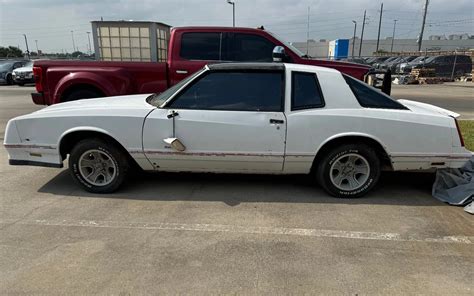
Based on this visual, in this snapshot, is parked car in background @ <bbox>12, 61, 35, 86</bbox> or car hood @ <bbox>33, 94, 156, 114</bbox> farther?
parked car in background @ <bbox>12, 61, 35, 86</bbox>

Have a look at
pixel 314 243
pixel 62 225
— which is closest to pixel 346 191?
pixel 314 243

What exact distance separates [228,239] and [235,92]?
5.58 ft

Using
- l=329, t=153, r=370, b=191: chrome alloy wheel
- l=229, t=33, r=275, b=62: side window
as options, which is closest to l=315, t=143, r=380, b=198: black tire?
l=329, t=153, r=370, b=191: chrome alloy wheel

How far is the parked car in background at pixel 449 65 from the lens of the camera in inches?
1038

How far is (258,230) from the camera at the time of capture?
3.28 meters

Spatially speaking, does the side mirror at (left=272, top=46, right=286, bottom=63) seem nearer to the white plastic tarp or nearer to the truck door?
the truck door

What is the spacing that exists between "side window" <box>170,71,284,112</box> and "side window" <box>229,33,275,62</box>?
7.04ft

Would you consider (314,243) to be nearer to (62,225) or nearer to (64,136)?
(62,225)

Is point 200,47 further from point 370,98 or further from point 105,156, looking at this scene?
point 370,98

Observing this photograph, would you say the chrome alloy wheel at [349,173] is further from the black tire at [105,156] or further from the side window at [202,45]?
the side window at [202,45]

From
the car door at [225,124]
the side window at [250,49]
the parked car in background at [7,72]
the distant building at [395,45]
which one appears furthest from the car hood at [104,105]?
the distant building at [395,45]

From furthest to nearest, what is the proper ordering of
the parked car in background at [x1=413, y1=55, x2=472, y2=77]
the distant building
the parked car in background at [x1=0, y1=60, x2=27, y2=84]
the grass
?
the distant building < the parked car in background at [x1=413, y1=55, x2=472, y2=77] < the parked car in background at [x1=0, y1=60, x2=27, y2=84] < the grass

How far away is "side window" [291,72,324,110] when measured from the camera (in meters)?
3.85

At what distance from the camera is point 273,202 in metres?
3.91
